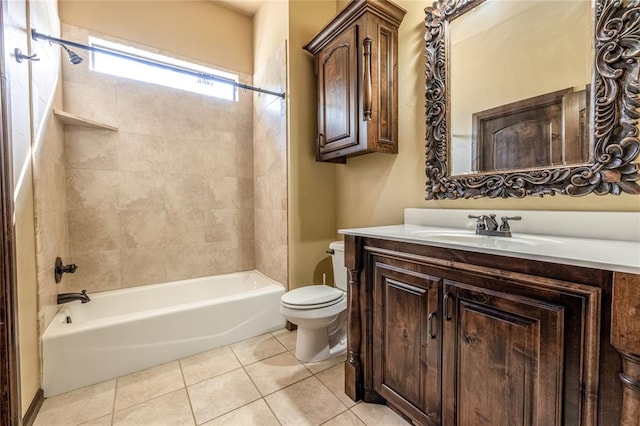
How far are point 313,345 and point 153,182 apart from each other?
1.91 metres

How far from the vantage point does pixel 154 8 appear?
94.1 inches

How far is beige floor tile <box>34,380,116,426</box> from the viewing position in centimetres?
133

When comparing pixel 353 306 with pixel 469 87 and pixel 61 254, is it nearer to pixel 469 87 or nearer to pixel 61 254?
pixel 469 87

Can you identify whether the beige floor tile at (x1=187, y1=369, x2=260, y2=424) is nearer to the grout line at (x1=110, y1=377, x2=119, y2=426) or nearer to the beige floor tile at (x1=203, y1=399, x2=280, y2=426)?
the beige floor tile at (x1=203, y1=399, x2=280, y2=426)

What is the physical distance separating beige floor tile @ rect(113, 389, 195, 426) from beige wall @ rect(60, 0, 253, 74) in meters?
Answer: 2.70

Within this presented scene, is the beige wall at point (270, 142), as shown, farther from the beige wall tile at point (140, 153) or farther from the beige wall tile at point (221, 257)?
the beige wall tile at point (140, 153)

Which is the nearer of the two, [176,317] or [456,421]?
[456,421]

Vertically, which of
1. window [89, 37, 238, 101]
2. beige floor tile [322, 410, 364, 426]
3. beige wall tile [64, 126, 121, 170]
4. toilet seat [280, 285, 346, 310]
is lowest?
beige floor tile [322, 410, 364, 426]

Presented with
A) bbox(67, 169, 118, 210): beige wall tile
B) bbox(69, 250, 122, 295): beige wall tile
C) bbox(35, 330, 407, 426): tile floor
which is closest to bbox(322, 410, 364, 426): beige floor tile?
bbox(35, 330, 407, 426): tile floor

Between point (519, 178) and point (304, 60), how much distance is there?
182 centimetres

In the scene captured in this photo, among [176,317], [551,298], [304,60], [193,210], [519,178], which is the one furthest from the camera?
[193,210]

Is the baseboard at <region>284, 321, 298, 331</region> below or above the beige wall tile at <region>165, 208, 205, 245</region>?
below

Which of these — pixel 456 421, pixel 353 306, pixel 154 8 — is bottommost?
pixel 456 421

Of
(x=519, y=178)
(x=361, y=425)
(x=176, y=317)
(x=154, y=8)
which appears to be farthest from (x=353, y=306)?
(x=154, y=8)
